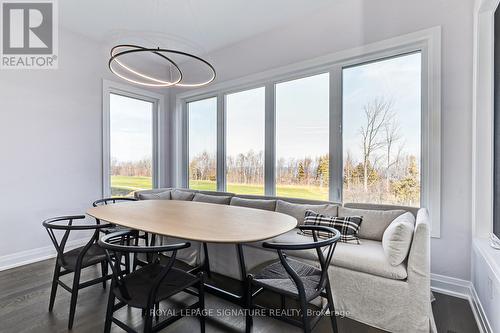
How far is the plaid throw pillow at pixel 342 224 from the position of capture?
93.4 inches

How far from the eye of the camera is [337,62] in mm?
3088

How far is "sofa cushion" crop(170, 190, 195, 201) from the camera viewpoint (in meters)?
3.93

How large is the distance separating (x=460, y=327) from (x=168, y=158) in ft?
15.4

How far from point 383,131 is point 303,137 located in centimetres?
98

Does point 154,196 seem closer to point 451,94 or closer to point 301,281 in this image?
point 301,281

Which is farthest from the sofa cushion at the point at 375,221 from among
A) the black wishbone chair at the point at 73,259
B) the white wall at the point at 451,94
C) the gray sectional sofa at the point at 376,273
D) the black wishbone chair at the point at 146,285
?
the black wishbone chair at the point at 73,259

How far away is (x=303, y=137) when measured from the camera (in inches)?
135

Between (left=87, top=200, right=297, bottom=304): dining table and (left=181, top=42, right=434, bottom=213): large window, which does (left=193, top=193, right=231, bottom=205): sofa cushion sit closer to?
(left=181, top=42, right=434, bottom=213): large window

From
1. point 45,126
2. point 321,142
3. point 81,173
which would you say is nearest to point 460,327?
point 321,142

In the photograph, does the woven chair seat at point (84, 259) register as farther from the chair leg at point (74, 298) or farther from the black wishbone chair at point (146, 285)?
the black wishbone chair at point (146, 285)

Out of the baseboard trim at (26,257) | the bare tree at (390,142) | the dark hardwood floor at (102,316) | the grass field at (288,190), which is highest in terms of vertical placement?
the bare tree at (390,142)

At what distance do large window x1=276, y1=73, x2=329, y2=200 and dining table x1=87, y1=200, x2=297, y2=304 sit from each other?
130cm

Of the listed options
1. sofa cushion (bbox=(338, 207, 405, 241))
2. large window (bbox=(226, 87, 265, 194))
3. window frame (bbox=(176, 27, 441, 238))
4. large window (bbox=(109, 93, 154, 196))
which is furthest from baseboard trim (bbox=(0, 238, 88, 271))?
sofa cushion (bbox=(338, 207, 405, 241))

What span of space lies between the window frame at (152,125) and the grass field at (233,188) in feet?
0.56
